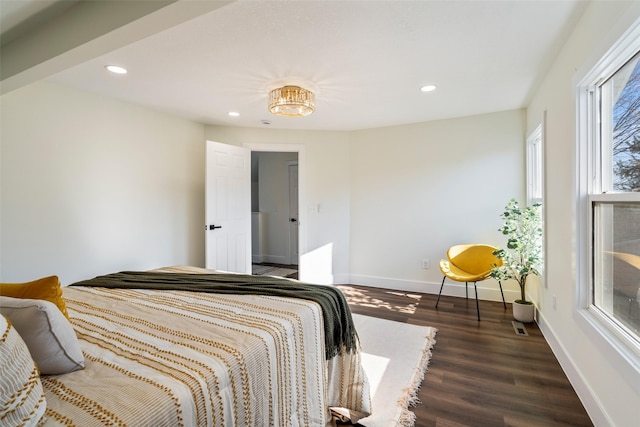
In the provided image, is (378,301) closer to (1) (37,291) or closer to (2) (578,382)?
(2) (578,382)

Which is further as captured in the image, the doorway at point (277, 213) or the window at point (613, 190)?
the doorway at point (277, 213)

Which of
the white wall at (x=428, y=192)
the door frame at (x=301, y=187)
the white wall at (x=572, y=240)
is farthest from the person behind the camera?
the door frame at (x=301, y=187)

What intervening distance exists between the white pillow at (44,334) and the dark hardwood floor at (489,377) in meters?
1.68

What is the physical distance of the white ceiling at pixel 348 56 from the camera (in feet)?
5.61

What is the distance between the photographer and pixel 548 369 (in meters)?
2.16

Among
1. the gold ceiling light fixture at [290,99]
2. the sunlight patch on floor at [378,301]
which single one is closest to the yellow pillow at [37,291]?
the gold ceiling light fixture at [290,99]

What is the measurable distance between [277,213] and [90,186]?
3734 mm

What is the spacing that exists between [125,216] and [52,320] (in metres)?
2.61

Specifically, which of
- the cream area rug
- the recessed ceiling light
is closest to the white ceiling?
the recessed ceiling light

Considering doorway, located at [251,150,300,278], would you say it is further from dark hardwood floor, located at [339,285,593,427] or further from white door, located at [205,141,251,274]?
dark hardwood floor, located at [339,285,593,427]

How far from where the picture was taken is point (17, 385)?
72cm

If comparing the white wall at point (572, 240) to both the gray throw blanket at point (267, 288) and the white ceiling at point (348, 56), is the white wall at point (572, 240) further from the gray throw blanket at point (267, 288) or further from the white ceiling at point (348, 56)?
the gray throw blanket at point (267, 288)

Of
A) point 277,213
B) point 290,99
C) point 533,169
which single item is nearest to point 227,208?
point 290,99

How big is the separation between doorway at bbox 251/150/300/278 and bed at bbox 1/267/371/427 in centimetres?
440
